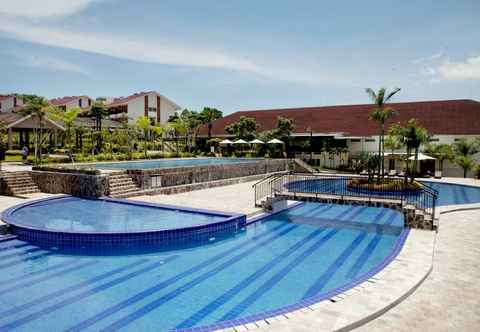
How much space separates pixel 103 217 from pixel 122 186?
4722mm

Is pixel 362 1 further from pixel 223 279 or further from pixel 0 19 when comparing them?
pixel 0 19

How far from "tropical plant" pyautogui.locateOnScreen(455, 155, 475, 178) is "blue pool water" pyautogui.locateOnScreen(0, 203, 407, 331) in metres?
20.2

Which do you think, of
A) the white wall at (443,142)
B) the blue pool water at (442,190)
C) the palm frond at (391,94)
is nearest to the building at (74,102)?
the white wall at (443,142)

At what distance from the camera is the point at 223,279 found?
24.0 ft

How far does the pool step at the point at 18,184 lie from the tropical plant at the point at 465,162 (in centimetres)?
2879

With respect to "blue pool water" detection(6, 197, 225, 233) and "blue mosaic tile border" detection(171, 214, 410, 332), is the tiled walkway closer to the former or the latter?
"blue mosaic tile border" detection(171, 214, 410, 332)

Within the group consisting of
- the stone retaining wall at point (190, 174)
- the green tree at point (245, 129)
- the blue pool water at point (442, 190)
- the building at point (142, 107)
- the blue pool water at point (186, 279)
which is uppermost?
the building at point (142, 107)

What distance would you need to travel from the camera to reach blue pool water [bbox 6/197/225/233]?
34.1 feet

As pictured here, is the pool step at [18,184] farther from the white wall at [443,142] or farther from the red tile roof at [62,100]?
the red tile roof at [62,100]

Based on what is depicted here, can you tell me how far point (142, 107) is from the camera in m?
49.7

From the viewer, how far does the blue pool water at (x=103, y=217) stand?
10.4 metres

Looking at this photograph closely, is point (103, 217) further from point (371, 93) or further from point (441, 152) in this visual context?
point (441, 152)

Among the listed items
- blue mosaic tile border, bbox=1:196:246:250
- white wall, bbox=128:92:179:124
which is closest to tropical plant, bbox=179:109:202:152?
white wall, bbox=128:92:179:124

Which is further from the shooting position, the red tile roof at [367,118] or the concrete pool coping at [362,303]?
the red tile roof at [367,118]
